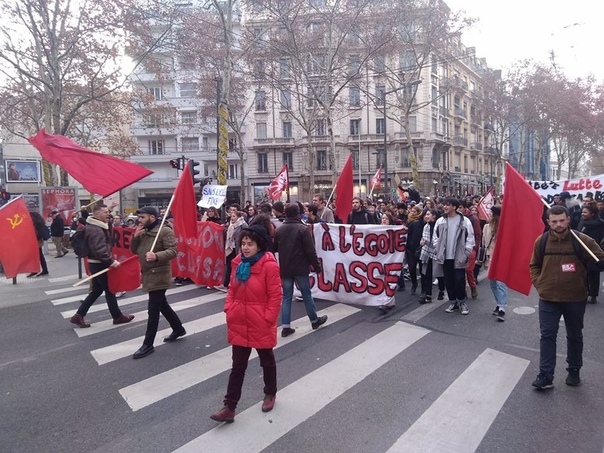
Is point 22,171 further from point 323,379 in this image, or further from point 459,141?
point 459,141

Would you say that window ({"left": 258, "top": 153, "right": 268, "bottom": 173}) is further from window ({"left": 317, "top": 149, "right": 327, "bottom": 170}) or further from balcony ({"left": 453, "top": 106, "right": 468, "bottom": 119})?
balcony ({"left": 453, "top": 106, "right": 468, "bottom": 119})

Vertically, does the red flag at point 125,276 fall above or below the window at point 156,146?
below

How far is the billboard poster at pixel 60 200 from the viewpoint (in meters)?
17.8

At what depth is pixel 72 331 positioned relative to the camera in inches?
246

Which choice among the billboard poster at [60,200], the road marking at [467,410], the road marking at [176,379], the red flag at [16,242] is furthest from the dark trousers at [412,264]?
the billboard poster at [60,200]

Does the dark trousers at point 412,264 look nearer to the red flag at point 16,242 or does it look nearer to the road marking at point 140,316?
the road marking at point 140,316

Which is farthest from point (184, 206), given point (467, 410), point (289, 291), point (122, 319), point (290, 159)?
point (290, 159)

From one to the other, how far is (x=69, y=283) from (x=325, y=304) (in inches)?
260

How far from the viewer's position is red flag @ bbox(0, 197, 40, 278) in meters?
6.88

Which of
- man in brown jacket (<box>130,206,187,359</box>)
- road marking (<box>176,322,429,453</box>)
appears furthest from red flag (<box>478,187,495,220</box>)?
man in brown jacket (<box>130,206,187,359</box>)

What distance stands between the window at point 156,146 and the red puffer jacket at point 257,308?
155 feet

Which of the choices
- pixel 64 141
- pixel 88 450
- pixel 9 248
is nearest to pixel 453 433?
pixel 88 450

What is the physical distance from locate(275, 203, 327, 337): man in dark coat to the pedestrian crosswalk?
464mm

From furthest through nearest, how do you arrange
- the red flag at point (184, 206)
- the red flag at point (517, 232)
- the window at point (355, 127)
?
the window at point (355, 127), the red flag at point (184, 206), the red flag at point (517, 232)
